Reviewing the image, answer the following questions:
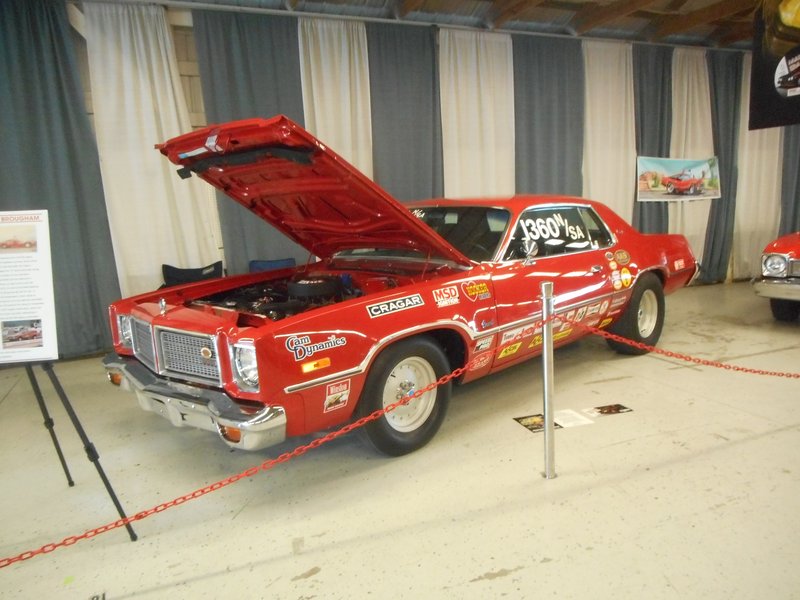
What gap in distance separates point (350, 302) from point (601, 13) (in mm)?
5776

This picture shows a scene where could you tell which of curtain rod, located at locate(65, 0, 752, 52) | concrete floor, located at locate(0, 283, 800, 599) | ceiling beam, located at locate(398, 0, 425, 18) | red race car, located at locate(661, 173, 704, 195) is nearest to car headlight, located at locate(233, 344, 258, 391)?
concrete floor, located at locate(0, 283, 800, 599)

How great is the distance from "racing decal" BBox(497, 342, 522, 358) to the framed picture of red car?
514cm

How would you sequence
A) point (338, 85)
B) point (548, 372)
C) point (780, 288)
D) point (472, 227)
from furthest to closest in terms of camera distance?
point (338, 85) → point (780, 288) → point (472, 227) → point (548, 372)

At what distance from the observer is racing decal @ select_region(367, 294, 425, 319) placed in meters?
2.35

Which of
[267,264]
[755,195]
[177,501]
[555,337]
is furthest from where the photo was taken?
[755,195]

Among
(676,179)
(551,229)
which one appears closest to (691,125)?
(676,179)

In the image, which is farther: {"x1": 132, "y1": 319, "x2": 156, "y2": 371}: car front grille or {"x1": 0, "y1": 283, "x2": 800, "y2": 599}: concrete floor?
{"x1": 132, "y1": 319, "x2": 156, "y2": 371}: car front grille

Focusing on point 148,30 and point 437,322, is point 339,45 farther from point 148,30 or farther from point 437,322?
point 437,322

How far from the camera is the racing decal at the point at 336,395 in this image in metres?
2.22

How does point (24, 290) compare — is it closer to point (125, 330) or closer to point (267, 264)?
point (125, 330)

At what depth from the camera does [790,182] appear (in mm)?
7902

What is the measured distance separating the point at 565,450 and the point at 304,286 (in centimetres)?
167

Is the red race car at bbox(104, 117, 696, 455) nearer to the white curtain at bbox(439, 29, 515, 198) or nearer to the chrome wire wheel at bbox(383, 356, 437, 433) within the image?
the chrome wire wheel at bbox(383, 356, 437, 433)

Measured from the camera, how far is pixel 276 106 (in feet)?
17.5
